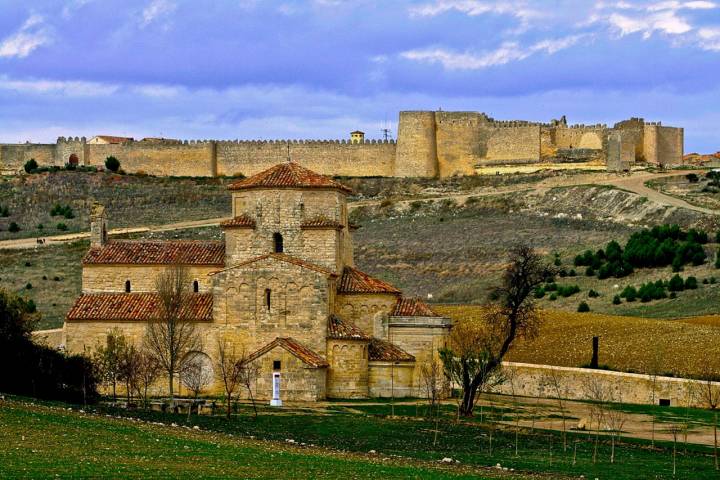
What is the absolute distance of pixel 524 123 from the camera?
92625 millimetres

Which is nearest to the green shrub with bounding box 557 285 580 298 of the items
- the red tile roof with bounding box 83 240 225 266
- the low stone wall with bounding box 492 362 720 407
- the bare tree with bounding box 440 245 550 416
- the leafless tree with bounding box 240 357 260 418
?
the bare tree with bounding box 440 245 550 416

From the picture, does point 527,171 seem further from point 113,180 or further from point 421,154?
point 113,180

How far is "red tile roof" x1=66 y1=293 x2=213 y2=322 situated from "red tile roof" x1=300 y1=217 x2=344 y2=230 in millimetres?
3449

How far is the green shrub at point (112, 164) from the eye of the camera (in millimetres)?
98688

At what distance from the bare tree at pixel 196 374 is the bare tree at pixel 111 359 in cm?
185

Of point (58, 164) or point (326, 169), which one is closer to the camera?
point (326, 169)

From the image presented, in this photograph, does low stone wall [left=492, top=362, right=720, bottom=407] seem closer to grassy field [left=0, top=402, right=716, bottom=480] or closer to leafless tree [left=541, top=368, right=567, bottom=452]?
leafless tree [left=541, top=368, right=567, bottom=452]

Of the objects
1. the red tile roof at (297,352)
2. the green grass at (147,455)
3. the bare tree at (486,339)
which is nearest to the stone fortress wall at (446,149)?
the bare tree at (486,339)

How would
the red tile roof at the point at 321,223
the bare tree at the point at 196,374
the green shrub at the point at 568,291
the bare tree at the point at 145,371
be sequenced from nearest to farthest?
the bare tree at the point at 145,371 < the bare tree at the point at 196,374 < the red tile roof at the point at 321,223 < the green shrub at the point at 568,291

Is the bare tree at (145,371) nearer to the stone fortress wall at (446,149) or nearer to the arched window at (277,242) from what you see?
the arched window at (277,242)

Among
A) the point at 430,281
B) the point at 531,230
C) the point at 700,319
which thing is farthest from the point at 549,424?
the point at 531,230

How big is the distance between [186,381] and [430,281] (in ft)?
87.1

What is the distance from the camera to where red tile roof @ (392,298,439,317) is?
142 feet

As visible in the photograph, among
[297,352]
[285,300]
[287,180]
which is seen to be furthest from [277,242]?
[297,352]
